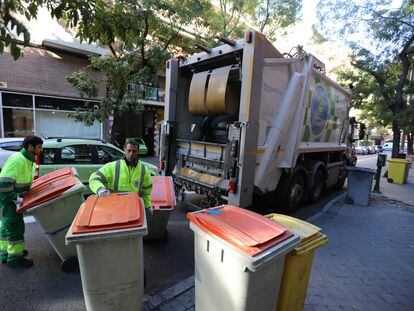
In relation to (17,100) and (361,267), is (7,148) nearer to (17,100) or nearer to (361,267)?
(17,100)

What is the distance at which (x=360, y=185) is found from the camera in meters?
6.59

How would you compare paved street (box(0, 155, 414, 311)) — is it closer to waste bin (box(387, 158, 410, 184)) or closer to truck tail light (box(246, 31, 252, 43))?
truck tail light (box(246, 31, 252, 43))

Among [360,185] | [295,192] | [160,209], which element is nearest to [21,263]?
[160,209]

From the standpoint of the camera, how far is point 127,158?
10.2 ft

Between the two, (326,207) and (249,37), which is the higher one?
(249,37)

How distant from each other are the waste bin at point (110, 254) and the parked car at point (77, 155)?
12.0 ft

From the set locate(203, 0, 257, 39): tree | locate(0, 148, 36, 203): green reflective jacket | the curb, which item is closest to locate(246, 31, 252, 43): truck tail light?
locate(0, 148, 36, 203): green reflective jacket

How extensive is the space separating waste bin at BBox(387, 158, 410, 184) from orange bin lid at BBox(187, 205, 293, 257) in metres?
10.5

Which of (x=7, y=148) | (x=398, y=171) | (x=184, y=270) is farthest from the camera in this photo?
(x=398, y=171)

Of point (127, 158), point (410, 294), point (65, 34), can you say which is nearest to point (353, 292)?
point (410, 294)

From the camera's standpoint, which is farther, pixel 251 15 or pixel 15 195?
pixel 251 15

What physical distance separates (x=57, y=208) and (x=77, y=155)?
3052mm

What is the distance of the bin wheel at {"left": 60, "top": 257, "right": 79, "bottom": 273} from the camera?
10.3 feet

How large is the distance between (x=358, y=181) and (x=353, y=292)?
4.25m
